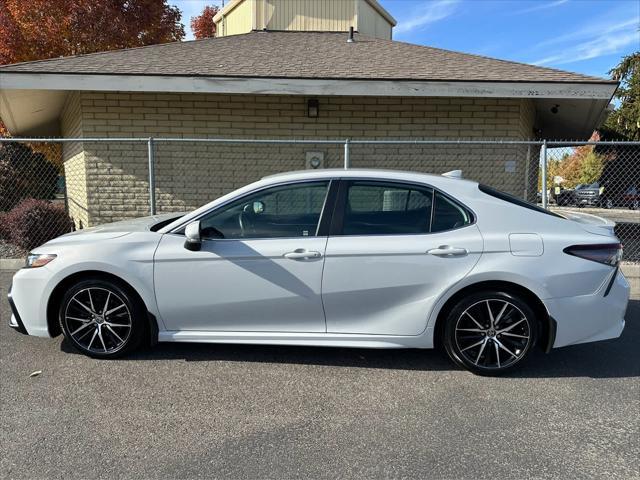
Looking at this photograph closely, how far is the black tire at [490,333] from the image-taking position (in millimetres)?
3688

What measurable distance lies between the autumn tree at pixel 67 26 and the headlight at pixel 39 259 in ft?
34.5

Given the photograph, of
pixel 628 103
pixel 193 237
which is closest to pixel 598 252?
pixel 193 237

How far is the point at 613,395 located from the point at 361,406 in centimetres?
184

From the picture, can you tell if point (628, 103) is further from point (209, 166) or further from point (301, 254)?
point (301, 254)

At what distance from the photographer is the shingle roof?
24.9 ft

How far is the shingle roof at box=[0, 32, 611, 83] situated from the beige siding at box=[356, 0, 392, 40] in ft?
6.09

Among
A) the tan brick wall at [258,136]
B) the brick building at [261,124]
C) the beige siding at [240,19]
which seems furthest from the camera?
the beige siding at [240,19]

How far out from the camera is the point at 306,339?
Result: 3832mm

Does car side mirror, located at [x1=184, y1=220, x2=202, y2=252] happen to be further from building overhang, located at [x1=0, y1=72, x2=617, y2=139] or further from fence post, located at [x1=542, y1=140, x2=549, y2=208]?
fence post, located at [x1=542, y1=140, x2=549, y2=208]

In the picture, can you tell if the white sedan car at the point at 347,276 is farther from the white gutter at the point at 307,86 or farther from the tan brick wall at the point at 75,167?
the tan brick wall at the point at 75,167

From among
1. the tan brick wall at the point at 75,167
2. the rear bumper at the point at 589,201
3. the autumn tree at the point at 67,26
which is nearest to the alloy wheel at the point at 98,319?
the tan brick wall at the point at 75,167

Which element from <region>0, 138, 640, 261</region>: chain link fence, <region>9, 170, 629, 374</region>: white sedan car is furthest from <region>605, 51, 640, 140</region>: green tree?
<region>9, 170, 629, 374</region>: white sedan car

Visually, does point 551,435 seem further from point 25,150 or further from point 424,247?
point 25,150

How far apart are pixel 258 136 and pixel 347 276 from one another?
5487 mm
